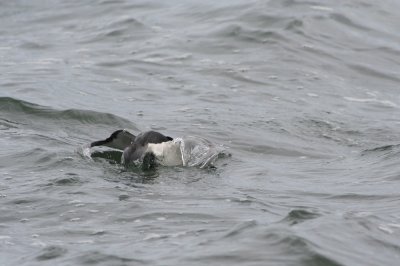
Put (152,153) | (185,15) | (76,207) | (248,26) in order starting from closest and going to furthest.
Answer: (76,207) → (152,153) → (248,26) → (185,15)

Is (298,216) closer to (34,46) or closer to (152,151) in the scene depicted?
(152,151)

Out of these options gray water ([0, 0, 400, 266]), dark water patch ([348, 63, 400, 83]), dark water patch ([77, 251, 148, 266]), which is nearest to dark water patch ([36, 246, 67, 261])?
gray water ([0, 0, 400, 266])

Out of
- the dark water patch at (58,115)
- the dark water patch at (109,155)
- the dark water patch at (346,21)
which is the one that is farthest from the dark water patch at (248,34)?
the dark water patch at (109,155)

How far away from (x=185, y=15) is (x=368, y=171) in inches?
339

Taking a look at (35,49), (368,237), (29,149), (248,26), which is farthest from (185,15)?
(368,237)

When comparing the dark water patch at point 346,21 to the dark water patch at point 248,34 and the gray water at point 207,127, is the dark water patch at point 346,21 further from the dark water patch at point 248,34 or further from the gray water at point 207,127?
the dark water patch at point 248,34

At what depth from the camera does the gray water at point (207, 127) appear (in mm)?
6547

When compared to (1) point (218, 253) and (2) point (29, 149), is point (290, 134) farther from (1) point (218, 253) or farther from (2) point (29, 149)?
(1) point (218, 253)

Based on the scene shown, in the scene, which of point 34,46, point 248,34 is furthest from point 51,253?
point 248,34

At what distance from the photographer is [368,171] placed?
29.9 ft

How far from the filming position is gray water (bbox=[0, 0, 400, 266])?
258 inches

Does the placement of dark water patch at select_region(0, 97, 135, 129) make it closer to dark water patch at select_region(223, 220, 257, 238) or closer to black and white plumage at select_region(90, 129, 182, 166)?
black and white plumage at select_region(90, 129, 182, 166)

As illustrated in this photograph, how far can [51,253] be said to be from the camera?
6312 mm

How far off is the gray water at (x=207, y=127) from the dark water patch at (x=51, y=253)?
14mm
